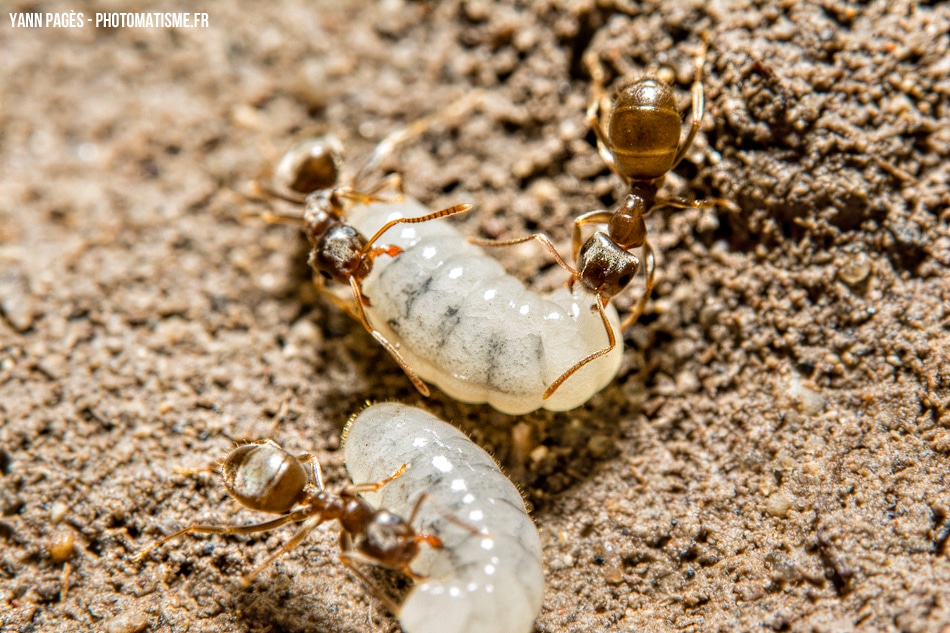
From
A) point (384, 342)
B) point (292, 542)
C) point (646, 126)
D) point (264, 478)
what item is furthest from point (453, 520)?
point (646, 126)

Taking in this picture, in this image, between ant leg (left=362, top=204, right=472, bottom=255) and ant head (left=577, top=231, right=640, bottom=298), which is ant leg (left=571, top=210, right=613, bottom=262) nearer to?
ant head (left=577, top=231, right=640, bottom=298)

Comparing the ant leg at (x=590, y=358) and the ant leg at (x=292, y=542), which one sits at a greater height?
the ant leg at (x=590, y=358)

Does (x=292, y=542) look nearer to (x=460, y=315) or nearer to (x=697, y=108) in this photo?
(x=460, y=315)

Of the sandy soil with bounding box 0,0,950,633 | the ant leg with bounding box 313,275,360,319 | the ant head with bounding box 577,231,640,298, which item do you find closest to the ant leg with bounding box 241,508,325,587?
the sandy soil with bounding box 0,0,950,633

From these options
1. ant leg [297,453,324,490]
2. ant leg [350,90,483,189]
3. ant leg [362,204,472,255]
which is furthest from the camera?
ant leg [350,90,483,189]

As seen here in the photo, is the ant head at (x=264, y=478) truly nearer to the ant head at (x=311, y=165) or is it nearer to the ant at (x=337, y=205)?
the ant at (x=337, y=205)

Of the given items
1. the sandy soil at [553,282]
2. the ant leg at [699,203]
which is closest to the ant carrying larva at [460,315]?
the sandy soil at [553,282]
